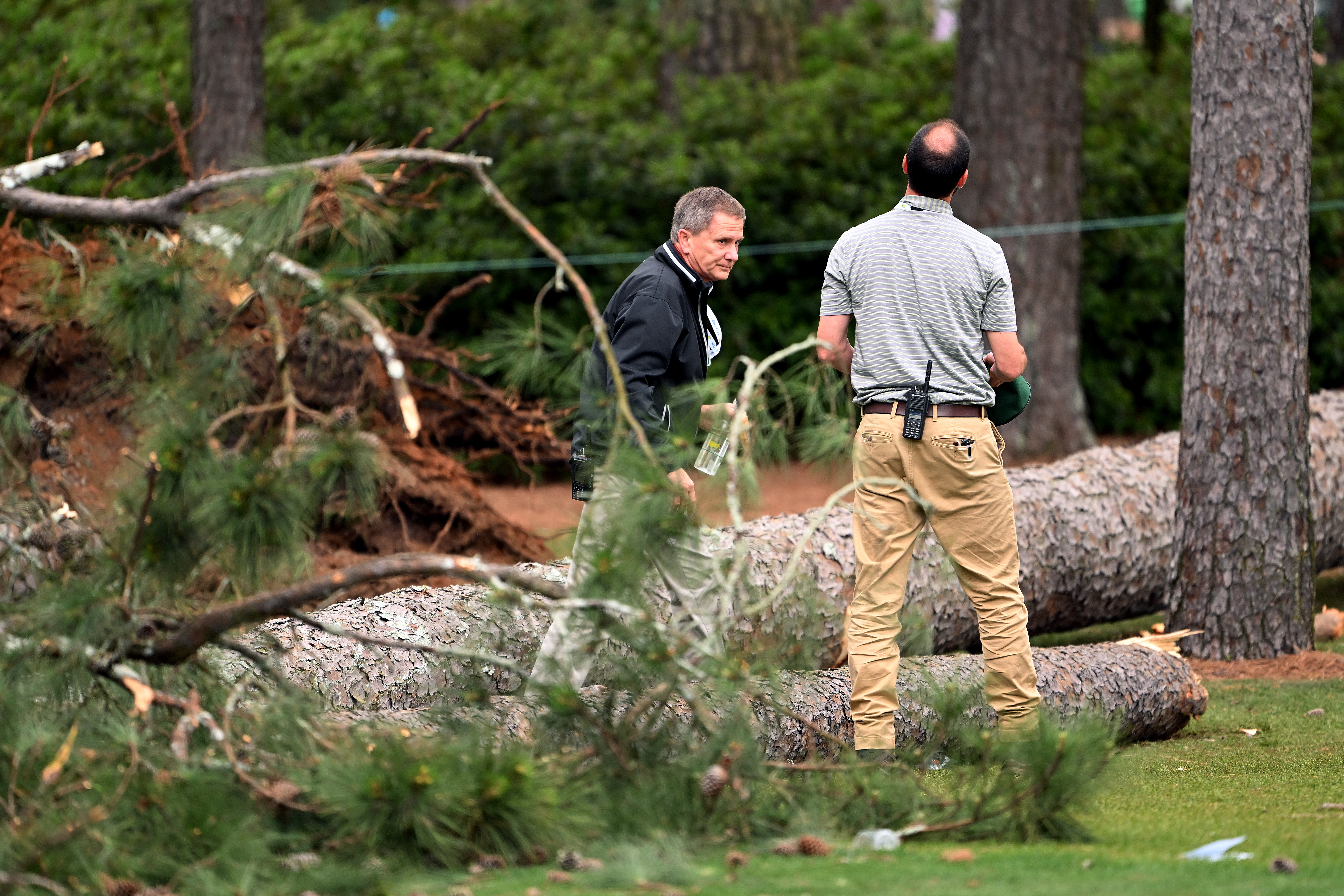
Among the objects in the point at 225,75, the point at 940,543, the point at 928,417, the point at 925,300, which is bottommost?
the point at 940,543

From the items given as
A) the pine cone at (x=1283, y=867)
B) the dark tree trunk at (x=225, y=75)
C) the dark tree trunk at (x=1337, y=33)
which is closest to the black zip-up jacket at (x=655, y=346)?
the pine cone at (x=1283, y=867)

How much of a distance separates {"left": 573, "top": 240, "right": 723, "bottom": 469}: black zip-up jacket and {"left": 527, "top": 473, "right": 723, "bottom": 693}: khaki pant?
0.87 ft

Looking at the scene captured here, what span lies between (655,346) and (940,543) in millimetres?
983

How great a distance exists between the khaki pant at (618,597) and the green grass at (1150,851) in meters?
0.51

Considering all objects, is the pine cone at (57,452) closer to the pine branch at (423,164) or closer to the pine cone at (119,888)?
the pine branch at (423,164)

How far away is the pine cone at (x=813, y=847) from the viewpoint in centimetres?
310

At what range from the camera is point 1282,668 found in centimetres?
569

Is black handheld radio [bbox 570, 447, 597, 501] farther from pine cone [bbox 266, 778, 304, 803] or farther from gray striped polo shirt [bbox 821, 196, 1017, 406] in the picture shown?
pine cone [bbox 266, 778, 304, 803]

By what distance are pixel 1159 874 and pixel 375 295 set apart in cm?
216

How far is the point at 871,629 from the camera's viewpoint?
4004 millimetres

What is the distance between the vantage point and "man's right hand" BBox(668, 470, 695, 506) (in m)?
3.16

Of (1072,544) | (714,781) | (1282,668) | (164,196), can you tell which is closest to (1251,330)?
(1072,544)

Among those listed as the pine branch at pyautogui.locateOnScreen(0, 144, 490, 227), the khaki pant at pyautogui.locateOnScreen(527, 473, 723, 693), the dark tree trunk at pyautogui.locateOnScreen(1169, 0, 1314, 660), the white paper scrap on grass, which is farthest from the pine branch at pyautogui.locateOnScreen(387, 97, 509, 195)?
the dark tree trunk at pyautogui.locateOnScreen(1169, 0, 1314, 660)

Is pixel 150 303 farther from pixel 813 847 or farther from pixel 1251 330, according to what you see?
pixel 1251 330
